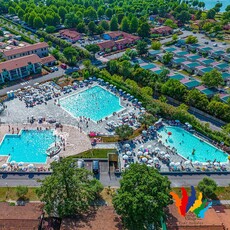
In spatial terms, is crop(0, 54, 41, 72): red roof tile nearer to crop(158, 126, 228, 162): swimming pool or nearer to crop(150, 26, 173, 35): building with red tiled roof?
crop(158, 126, 228, 162): swimming pool

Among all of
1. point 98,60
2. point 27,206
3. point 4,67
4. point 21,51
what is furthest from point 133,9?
point 27,206

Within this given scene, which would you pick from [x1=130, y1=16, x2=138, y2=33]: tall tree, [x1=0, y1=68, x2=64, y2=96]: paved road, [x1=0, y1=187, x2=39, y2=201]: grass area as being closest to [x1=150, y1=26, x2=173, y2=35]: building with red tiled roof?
[x1=130, y1=16, x2=138, y2=33]: tall tree

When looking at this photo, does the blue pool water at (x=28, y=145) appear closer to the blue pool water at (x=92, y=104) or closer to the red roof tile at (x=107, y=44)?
the blue pool water at (x=92, y=104)

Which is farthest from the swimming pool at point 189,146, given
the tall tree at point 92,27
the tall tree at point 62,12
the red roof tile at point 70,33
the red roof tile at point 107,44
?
the tall tree at point 62,12

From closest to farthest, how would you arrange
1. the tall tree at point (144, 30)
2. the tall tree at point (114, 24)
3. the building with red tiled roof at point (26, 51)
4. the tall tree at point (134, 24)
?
the building with red tiled roof at point (26, 51)
the tall tree at point (144, 30)
the tall tree at point (134, 24)
the tall tree at point (114, 24)

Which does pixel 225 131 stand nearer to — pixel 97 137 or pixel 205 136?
pixel 205 136
